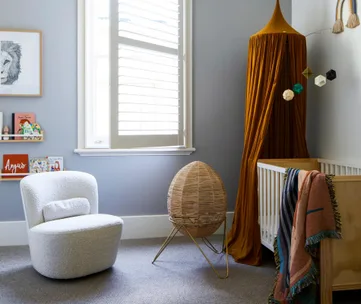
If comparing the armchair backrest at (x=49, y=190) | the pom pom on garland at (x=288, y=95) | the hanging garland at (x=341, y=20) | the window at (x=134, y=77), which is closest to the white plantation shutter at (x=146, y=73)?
the window at (x=134, y=77)

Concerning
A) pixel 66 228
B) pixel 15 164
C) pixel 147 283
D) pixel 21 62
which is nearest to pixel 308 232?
pixel 147 283

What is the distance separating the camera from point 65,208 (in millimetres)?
2701

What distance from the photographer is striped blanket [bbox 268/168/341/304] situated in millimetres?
1967

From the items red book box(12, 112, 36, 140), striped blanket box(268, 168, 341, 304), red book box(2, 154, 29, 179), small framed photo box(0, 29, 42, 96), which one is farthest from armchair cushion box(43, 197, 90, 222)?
striped blanket box(268, 168, 341, 304)

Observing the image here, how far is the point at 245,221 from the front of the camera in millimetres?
3004

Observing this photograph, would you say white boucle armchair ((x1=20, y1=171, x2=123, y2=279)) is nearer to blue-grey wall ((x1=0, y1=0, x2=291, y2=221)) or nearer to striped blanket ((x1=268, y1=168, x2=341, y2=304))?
blue-grey wall ((x1=0, y1=0, x2=291, y2=221))

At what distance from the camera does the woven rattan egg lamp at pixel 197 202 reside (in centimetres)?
263

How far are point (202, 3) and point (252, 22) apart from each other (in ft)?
1.55

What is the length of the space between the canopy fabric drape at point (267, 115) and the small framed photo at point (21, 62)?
1.66 m

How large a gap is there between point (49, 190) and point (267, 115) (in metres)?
1.59

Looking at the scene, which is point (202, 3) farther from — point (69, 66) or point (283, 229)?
point (283, 229)

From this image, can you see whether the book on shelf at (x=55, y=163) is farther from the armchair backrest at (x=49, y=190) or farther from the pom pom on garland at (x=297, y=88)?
the pom pom on garland at (x=297, y=88)

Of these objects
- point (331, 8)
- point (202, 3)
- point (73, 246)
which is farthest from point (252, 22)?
point (73, 246)

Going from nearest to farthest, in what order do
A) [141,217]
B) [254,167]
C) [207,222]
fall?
[207,222], [254,167], [141,217]
